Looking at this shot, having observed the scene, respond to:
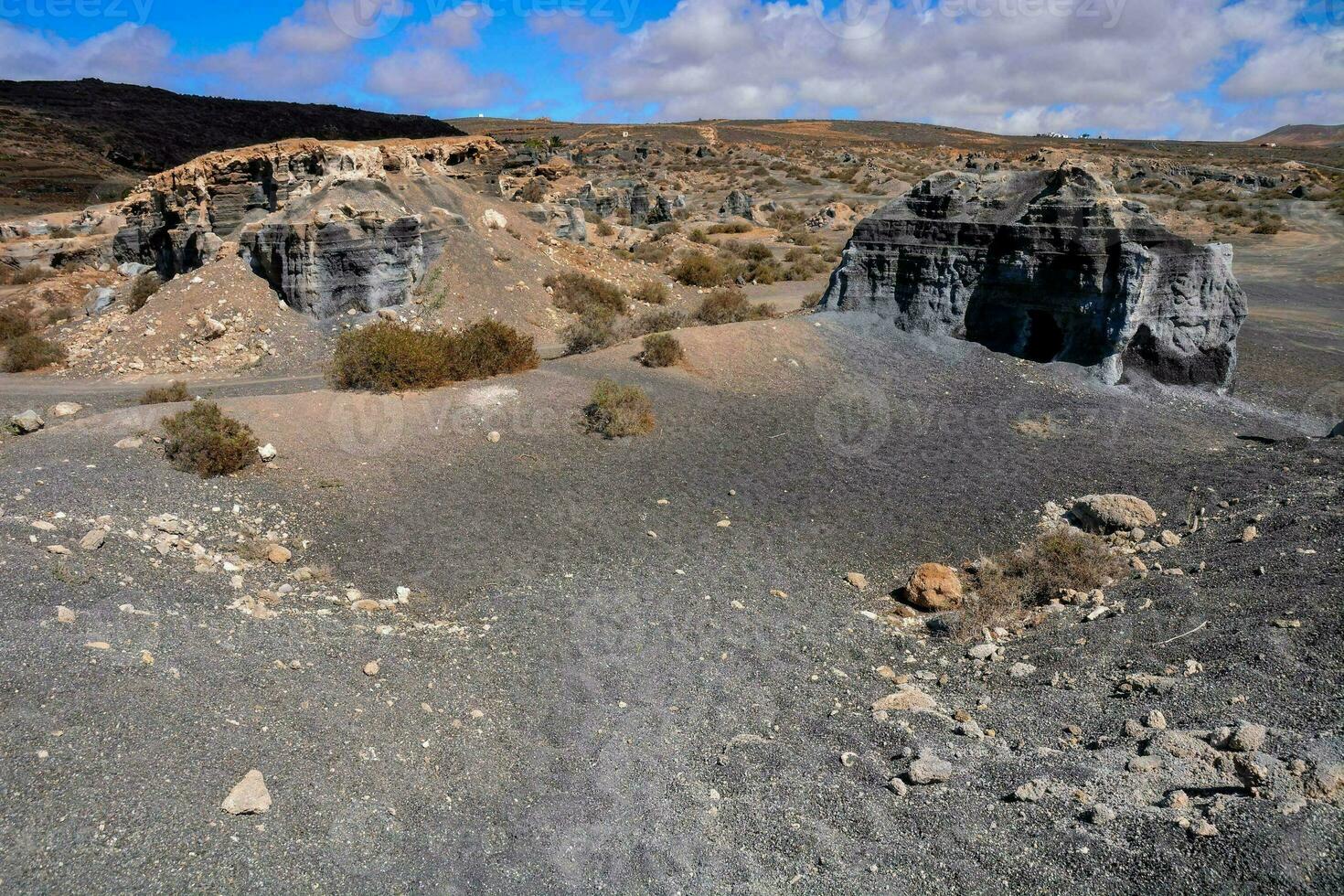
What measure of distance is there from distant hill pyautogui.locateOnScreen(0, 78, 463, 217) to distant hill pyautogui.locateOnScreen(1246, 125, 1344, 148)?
102m

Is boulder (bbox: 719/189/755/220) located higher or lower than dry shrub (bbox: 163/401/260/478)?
higher

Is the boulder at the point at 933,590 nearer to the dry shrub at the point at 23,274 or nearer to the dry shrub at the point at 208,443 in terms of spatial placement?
the dry shrub at the point at 208,443

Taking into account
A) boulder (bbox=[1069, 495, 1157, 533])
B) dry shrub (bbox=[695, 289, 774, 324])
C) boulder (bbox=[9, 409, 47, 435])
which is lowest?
boulder (bbox=[1069, 495, 1157, 533])

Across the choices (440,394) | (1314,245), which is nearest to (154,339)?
(440,394)

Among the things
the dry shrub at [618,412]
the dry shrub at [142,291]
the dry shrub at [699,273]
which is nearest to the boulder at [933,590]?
the dry shrub at [618,412]

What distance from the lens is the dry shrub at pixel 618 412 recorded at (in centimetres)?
1009

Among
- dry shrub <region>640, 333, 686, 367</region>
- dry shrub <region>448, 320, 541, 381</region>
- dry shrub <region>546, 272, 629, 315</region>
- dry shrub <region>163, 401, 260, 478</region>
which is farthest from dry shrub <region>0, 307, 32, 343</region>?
dry shrub <region>640, 333, 686, 367</region>

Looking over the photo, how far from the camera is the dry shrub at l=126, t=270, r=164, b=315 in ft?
55.9

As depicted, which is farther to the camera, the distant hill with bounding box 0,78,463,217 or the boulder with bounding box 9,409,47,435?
the distant hill with bounding box 0,78,463,217

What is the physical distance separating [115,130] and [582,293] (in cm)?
4626

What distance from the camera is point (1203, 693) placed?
15.1 feet

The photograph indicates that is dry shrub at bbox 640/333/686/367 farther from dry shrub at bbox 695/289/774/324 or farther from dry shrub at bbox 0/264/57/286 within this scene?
dry shrub at bbox 0/264/57/286

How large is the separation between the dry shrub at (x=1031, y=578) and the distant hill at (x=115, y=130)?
114ft

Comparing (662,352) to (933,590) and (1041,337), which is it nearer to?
(1041,337)
